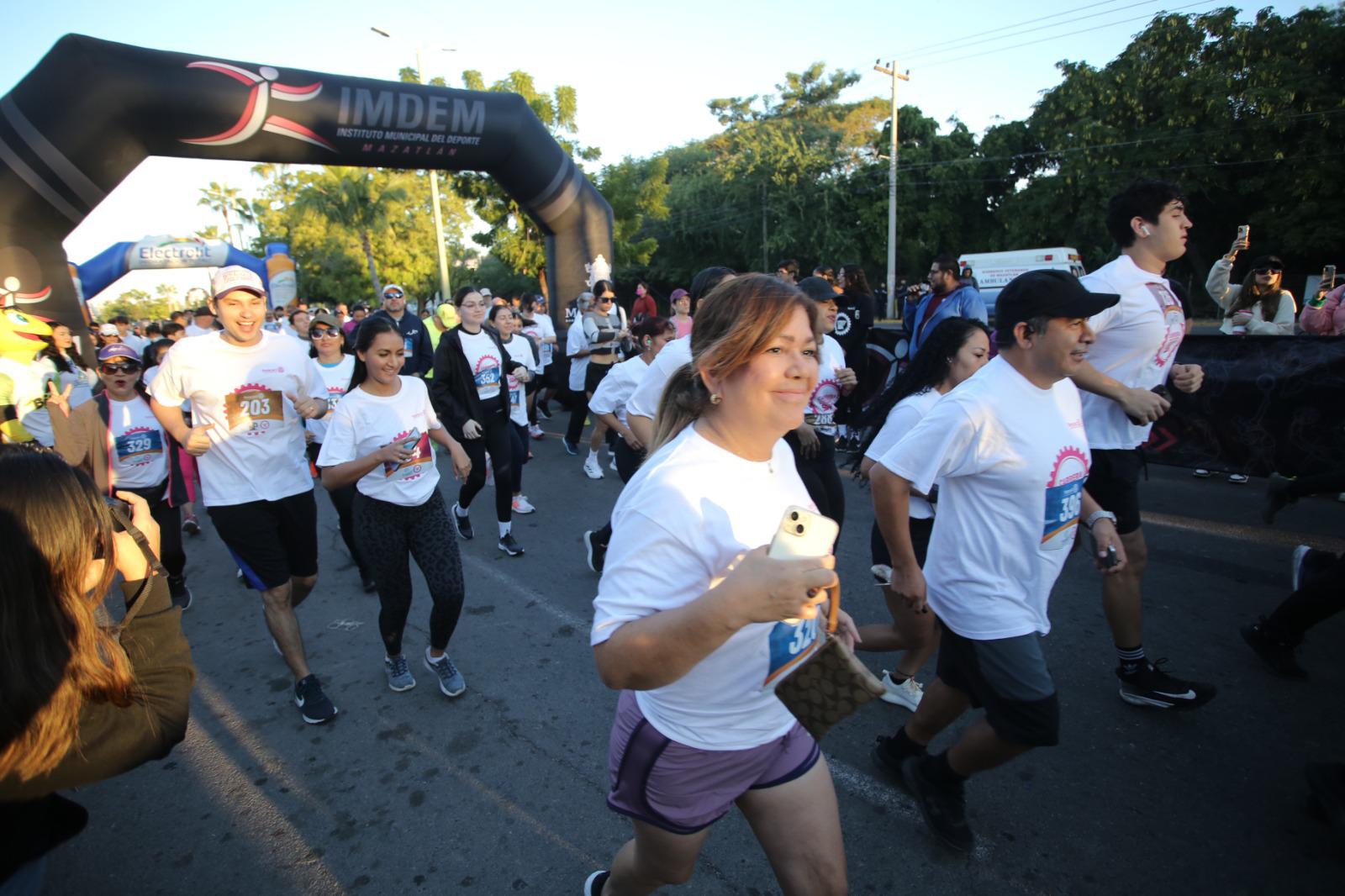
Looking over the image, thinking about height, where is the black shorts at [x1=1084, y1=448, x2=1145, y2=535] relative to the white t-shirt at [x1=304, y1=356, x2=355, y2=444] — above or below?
below

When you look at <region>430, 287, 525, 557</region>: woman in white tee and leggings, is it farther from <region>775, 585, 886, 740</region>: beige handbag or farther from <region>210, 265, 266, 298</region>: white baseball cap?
<region>775, 585, 886, 740</region>: beige handbag

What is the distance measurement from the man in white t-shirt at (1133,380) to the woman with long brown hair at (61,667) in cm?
343

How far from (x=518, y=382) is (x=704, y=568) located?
5284 mm

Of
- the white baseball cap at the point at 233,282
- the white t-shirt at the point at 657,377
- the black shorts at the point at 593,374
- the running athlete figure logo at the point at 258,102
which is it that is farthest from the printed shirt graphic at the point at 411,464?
the running athlete figure logo at the point at 258,102

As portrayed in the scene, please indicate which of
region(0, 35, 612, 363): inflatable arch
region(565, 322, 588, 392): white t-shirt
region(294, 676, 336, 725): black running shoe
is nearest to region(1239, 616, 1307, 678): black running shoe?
region(294, 676, 336, 725): black running shoe

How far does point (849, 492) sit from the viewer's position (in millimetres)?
6926

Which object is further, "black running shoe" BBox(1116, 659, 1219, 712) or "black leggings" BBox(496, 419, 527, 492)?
"black leggings" BBox(496, 419, 527, 492)

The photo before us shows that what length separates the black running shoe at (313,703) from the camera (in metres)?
3.41

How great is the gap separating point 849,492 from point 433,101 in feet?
31.5

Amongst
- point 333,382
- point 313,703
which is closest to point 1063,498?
point 313,703

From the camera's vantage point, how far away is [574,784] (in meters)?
2.89

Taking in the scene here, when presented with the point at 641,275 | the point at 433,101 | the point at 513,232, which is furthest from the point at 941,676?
the point at 641,275

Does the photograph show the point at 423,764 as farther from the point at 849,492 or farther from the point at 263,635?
the point at 849,492

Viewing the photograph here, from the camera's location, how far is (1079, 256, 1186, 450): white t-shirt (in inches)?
126
